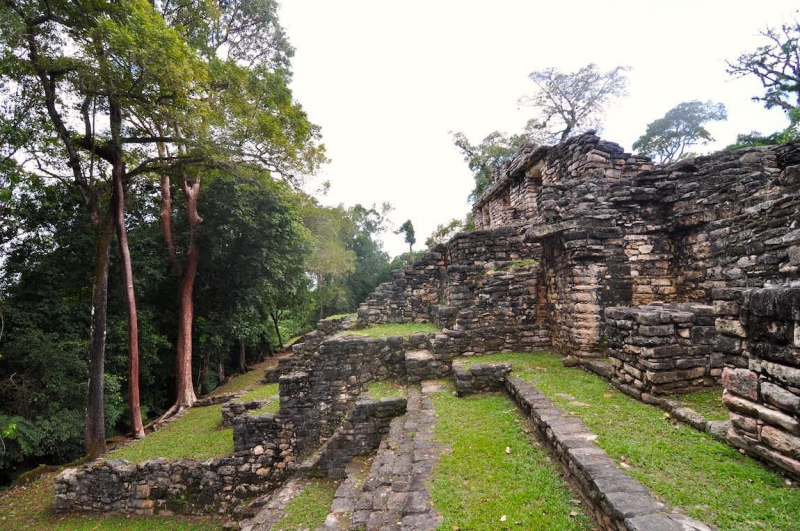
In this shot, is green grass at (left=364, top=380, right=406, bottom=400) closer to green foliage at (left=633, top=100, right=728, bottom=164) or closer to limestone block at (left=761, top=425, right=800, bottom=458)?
limestone block at (left=761, top=425, right=800, bottom=458)

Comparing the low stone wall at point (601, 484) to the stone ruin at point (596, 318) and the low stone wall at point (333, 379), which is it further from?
the low stone wall at point (333, 379)

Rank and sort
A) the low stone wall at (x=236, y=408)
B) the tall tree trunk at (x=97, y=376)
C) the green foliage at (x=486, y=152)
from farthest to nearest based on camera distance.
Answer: the green foliage at (x=486, y=152), the low stone wall at (x=236, y=408), the tall tree trunk at (x=97, y=376)

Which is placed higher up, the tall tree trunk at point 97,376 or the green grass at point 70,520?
the tall tree trunk at point 97,376

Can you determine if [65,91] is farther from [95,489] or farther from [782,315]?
[782,315]

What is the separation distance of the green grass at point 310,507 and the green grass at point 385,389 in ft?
5.81

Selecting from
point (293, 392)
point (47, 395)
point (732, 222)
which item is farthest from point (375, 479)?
point (47, 395)

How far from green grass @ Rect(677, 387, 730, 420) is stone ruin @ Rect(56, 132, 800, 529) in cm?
16

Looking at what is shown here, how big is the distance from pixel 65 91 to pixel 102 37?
9.34ft

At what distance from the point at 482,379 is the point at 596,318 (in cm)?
248

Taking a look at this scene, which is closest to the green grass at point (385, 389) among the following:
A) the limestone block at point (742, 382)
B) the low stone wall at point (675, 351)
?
the low stone wall at point (675, 351)

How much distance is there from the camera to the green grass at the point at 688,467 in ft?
6.99

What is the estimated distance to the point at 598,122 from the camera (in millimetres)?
20844

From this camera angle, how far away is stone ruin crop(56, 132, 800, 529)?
3.08 metres

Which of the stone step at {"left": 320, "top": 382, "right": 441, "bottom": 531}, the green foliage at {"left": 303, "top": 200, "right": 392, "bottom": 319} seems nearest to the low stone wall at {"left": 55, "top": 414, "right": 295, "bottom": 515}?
the stone step at {"left": 320, "top": 382, "right": 441, "bottom": 531}
